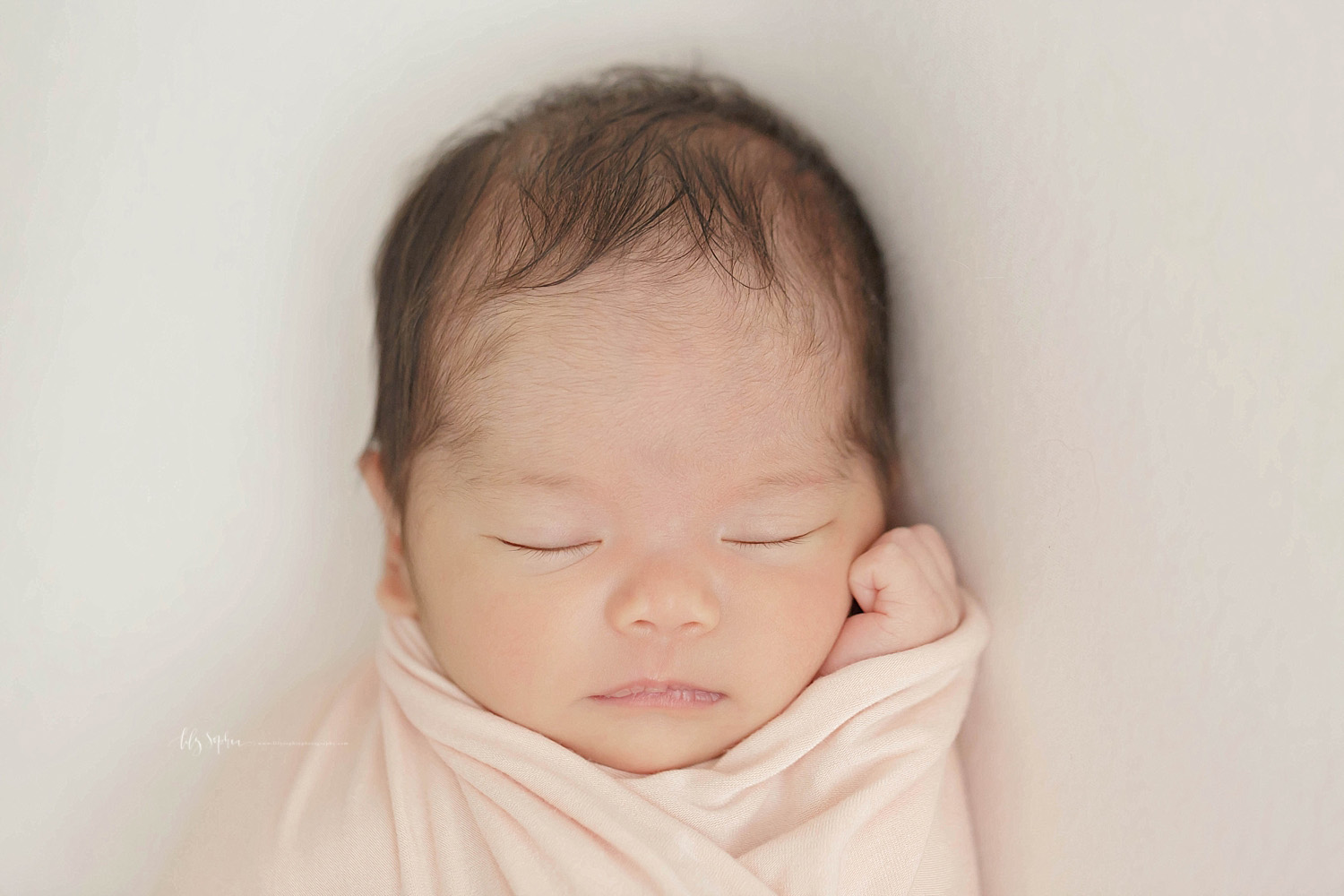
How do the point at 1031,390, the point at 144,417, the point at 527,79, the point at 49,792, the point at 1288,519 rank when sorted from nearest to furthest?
the point at 1288,519 → the point at 1031,390 → the point at 49,792 → the point at 144,417 → the point at 527,79

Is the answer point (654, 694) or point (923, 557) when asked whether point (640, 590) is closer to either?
point (654, 694)

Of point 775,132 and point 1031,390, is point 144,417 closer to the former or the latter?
point 775,132

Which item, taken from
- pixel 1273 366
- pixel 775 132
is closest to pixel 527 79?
pixel 775 132

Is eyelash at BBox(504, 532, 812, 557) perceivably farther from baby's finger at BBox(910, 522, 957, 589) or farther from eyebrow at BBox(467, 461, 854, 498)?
baby's finger at BBox(910, 522, 957, 589)

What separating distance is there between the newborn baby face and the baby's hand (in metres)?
0.07

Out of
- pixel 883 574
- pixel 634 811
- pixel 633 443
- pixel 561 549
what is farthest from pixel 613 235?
pixel 634 811

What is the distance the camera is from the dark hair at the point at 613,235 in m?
1.04

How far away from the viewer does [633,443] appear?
1.01m

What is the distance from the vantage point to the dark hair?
104 cm

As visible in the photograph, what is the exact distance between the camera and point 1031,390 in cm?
100

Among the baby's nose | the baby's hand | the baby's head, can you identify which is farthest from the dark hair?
the baby's nose

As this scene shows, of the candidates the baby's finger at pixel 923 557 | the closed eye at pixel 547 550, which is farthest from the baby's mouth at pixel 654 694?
the baby's finger at pixel 923 557

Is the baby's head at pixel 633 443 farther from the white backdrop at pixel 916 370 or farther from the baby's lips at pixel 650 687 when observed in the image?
the white backdrop at pixel 916 370

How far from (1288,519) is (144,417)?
4.35 feet
